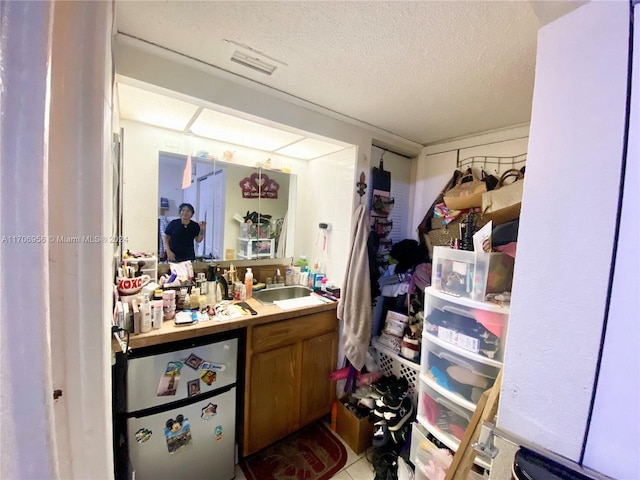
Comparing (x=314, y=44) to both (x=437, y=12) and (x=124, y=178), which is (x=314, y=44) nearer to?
(x=437, y=12)

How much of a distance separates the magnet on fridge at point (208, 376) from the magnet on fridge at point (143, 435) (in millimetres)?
293

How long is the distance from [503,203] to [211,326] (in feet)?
5.72

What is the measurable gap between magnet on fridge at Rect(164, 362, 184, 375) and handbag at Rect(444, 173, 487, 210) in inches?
78.2

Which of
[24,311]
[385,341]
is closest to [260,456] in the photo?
[385,341]

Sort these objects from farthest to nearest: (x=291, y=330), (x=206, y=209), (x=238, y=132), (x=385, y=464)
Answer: (x=206, y=209), (x=238, y=132), (x=291, y=330), (x=385, y=464)

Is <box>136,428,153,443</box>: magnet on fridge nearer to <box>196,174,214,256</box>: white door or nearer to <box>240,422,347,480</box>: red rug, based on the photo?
<box>240,422,347,480</box>: red rug

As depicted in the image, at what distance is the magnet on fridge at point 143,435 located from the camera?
3.70 ft

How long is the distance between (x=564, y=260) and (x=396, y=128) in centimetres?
157

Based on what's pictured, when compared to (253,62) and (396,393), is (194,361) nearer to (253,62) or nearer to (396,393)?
(396,393)

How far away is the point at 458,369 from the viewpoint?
1268 mm

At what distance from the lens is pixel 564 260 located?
22.4 inches

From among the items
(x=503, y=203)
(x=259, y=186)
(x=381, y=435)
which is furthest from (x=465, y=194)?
(x=381, y=435)

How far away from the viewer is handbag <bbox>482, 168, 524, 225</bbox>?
1353 millimetres

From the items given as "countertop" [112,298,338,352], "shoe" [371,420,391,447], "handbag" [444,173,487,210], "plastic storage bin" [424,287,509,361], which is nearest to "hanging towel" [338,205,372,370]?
"countertop" [112,298,338,352]
